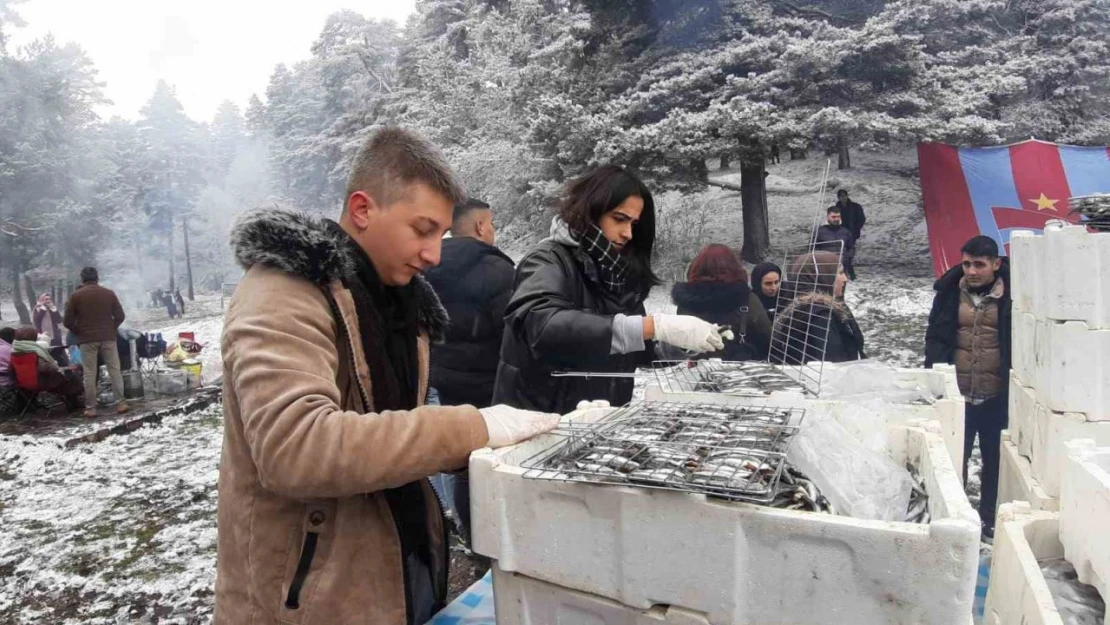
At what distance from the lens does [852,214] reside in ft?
39.5

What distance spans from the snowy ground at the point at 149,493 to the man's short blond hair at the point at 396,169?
1.79m

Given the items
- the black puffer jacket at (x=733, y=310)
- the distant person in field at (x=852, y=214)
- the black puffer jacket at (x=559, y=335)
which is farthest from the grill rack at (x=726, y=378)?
the distant person in field at (x=852, y=214)

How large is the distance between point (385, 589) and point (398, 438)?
38cm

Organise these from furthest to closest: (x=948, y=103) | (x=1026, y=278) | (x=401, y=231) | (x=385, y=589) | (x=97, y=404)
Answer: (x=948, y=103) < (x=97, y=404) < (x=1026, y=278) < (x=401, y=231) < (x=385, y=589)

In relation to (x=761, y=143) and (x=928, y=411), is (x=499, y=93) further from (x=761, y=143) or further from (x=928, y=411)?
(x=928, y=411)

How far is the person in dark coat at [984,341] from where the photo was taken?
14.4ft

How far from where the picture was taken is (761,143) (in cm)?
982

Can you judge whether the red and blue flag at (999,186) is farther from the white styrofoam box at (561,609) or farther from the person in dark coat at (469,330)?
the white styrofoam box at (561,609)

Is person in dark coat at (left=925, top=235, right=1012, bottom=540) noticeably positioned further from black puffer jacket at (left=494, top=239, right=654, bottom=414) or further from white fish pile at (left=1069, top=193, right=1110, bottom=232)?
black puffer jacket at (left=494, top=239, right=654, bottom=414)

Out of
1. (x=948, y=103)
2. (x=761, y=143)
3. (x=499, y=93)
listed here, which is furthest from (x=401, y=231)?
(x=499, y=93)

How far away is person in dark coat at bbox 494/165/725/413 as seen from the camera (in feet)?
7.57

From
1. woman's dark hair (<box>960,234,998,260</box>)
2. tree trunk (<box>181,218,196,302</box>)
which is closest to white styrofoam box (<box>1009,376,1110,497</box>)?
woman's dark hair (<box>960,234,998,260</box>)

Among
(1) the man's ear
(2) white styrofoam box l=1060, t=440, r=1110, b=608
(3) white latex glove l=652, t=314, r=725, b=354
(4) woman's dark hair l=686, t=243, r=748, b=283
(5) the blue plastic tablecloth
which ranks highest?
(1) the man's ear

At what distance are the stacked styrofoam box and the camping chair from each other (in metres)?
9.56
